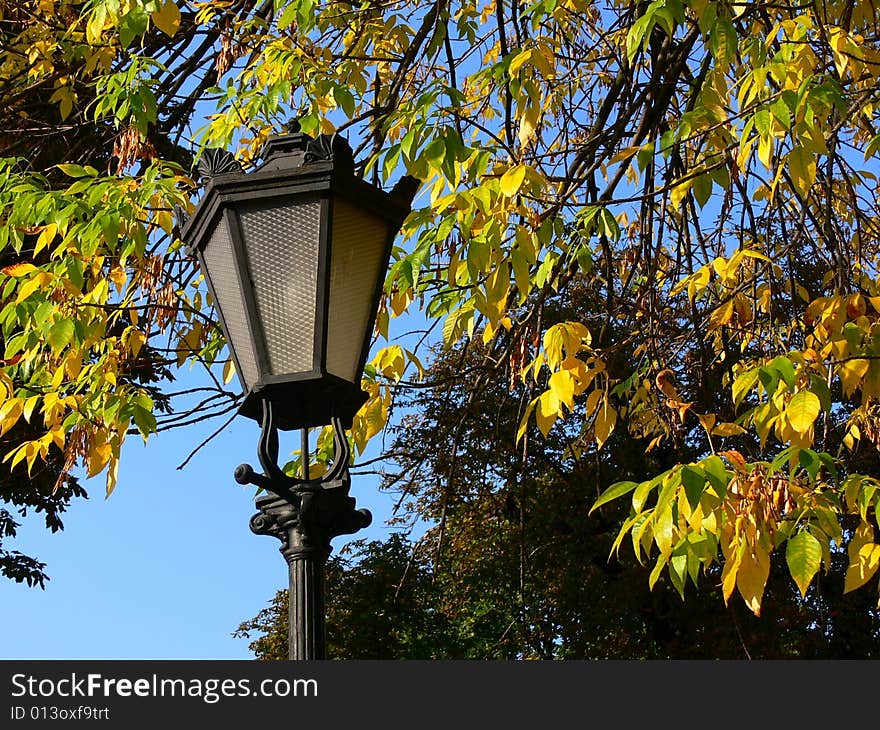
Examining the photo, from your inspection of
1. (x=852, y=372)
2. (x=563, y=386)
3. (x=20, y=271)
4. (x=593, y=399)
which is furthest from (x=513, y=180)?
(x=20, y=271)

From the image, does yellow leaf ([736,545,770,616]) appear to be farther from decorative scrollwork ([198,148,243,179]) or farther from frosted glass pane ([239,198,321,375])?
decorative scrollwork ([198,148,243,179])

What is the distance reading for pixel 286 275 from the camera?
2916 millimetres

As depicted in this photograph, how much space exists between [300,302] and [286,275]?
0.08 metres

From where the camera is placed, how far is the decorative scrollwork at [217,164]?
2996 millimetres

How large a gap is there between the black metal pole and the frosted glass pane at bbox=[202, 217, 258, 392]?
0.13 m

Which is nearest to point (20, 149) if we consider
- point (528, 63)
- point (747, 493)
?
point (528, 63)

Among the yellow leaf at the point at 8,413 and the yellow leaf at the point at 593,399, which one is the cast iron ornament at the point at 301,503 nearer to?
the yellow leaf at the point at 593,399

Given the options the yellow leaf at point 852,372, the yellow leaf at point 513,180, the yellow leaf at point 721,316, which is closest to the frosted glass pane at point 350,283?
the yellow leaf at point 513,180

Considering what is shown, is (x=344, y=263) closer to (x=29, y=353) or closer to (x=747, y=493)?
(x=747, y=493)

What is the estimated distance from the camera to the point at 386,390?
540cm

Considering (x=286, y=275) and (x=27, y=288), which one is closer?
(x=286, y=275)

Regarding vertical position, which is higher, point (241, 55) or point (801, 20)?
point (241, 55)

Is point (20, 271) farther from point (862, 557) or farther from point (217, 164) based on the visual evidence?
point (862, 557)
